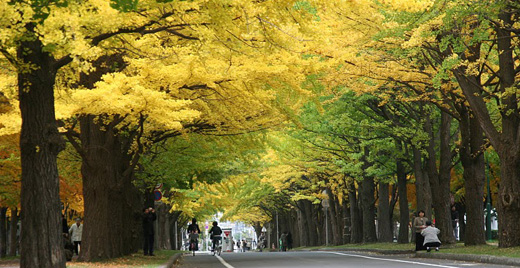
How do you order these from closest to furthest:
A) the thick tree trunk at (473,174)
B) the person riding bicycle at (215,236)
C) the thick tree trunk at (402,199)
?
the thick tree trunk at (473,174) < the thick tree trunk at (402,199) < the person riding bicycle at (215,236)

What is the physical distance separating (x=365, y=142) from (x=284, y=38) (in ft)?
61.5

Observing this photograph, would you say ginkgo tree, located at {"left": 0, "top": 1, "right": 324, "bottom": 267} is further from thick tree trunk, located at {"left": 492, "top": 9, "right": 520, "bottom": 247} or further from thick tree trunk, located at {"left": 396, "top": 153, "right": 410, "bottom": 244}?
thick tree trunk, located at {"left": 396, "top": 153, "right": 410, "bottom": 244}

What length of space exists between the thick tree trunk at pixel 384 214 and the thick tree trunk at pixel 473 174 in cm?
1233

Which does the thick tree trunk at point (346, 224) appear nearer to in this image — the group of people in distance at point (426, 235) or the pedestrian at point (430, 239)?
the group of people in distance at point (426, 235)

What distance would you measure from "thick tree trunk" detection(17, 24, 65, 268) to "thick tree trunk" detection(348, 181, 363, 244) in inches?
1322

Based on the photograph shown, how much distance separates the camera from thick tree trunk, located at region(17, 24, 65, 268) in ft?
41.9

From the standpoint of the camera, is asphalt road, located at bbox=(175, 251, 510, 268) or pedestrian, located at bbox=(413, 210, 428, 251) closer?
asphalt road, located at bbox=(175, 251, 510, 268)

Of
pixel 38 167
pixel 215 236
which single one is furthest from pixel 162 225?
pixel 38 167

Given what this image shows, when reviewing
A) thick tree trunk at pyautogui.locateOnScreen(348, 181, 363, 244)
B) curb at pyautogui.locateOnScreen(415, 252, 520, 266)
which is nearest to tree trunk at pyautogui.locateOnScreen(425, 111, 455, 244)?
curb at pyautogui.locateOnScreen(415, 252, 520, 266)

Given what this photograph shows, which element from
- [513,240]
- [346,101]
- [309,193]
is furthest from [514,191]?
[309,193]

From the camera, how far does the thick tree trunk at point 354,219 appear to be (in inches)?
1789

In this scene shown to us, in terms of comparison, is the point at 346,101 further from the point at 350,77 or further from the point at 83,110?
the point at 83,110

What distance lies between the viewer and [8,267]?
62.3ft

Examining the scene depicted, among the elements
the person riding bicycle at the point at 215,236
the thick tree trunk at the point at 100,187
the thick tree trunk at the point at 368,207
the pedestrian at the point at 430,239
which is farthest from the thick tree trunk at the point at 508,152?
the thick tree trunk at the point at 368,207
